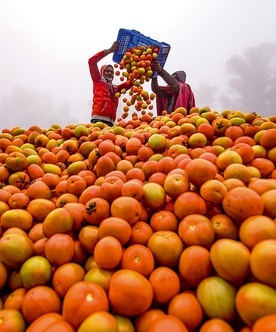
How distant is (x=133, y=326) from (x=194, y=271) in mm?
444

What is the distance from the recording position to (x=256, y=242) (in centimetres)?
143

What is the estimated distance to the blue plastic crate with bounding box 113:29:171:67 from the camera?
7.52 meters

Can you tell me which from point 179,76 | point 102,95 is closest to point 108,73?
point 102,95

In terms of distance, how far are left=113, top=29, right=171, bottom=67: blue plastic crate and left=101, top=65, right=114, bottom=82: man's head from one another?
577mm

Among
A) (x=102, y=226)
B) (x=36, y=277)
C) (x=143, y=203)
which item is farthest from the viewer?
(x=143, y=203)

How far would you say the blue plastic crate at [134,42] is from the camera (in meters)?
7.52

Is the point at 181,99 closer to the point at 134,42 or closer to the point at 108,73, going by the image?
the point at 134,42

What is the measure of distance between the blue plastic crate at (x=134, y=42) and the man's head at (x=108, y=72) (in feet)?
1.89

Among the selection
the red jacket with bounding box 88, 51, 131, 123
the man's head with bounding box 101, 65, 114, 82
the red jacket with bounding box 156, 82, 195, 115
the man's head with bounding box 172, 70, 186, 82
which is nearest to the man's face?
the man's head with bounding box 101, 65, 114, 82

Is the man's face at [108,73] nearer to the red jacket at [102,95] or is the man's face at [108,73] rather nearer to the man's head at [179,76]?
the red jacket at [102,95]

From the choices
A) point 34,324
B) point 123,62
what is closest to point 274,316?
point 34,324

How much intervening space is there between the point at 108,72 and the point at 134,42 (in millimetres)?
1357

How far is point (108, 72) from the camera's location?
854 centimetres

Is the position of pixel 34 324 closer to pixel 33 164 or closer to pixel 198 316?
pixel 198 316
